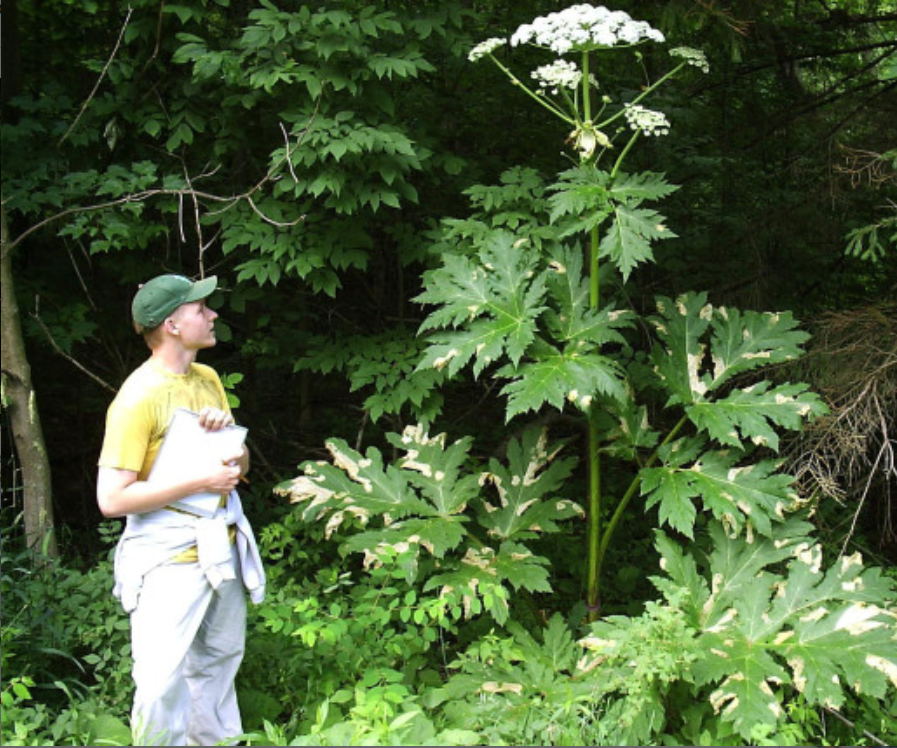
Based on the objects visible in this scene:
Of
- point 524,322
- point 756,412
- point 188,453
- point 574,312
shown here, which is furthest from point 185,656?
point 756,412

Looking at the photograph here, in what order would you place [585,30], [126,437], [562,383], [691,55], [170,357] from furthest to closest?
[691,55]
[585,30]
[562,383]
[170,357]
[126,437]

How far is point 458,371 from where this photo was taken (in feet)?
17.0

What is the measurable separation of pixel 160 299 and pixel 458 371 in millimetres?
2103

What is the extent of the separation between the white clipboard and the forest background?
785 millimetres

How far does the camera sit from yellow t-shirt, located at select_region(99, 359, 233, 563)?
322 cm

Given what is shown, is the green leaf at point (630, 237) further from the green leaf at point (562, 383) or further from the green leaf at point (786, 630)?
the green leaf at point (786, 630)

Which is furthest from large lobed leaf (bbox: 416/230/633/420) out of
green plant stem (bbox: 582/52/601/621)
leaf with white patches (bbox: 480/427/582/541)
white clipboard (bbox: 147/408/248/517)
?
white clipboard (bbox: 147/408/248/517)

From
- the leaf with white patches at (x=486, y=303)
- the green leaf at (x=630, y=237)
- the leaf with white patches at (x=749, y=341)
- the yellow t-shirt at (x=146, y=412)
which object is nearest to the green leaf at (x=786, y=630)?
the leaf with white patches at (x=749, y=341)

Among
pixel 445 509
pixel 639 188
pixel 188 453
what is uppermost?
pixel 639 188

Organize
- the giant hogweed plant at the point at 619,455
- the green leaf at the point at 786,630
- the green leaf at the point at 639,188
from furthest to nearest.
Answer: the green leaf at the point at 639,188
the giant hogweed plant at the point at 619,455
the green leaf at the point at 786,630

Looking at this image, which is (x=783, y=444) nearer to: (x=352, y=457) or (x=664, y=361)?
(x=664, y=361)

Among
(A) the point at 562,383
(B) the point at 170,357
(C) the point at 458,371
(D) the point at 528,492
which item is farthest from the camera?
(C) the point at 458,371

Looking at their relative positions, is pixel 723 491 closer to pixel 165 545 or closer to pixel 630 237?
pixel 630 237

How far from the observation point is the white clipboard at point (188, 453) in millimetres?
3318
